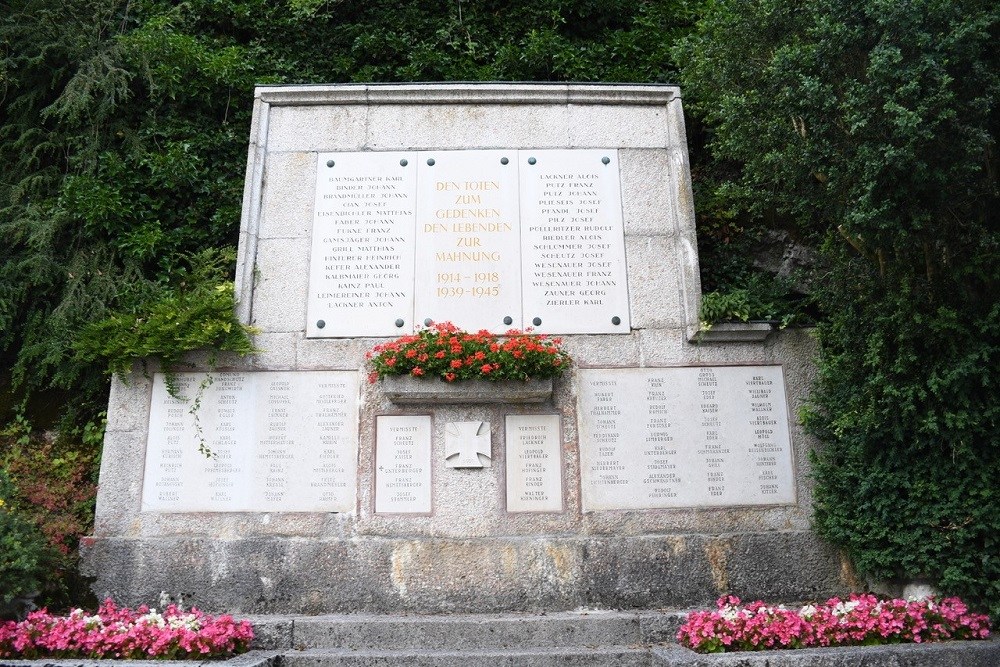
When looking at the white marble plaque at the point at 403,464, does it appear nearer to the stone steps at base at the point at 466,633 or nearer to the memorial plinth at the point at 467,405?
the memorial plinth at the point at 467,405

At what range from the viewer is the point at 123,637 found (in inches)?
218

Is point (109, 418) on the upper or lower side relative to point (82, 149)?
lower

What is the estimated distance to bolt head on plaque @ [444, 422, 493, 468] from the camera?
684 cm

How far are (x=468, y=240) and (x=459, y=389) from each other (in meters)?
1.57

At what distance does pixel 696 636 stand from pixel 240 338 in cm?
444

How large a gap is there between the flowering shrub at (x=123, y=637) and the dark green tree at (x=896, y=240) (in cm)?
480

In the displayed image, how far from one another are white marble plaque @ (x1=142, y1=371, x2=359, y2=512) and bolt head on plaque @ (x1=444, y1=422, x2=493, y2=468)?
2.69 feet

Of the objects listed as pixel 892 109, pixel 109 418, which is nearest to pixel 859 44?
pixel 892 109

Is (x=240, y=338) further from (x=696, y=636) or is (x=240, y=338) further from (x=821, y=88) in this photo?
(x=821, y=88)

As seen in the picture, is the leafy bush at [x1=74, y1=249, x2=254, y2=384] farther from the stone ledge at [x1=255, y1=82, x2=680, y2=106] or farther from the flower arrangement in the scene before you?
the stone ledge at [x1=255, y1=82, x2=680, y2=106]

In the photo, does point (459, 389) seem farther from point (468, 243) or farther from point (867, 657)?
point (867, 657)

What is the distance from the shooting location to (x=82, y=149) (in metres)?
8.62

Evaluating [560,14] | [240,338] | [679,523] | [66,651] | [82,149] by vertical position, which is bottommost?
[66,651]

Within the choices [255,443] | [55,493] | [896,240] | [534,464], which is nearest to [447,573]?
[534,464]
